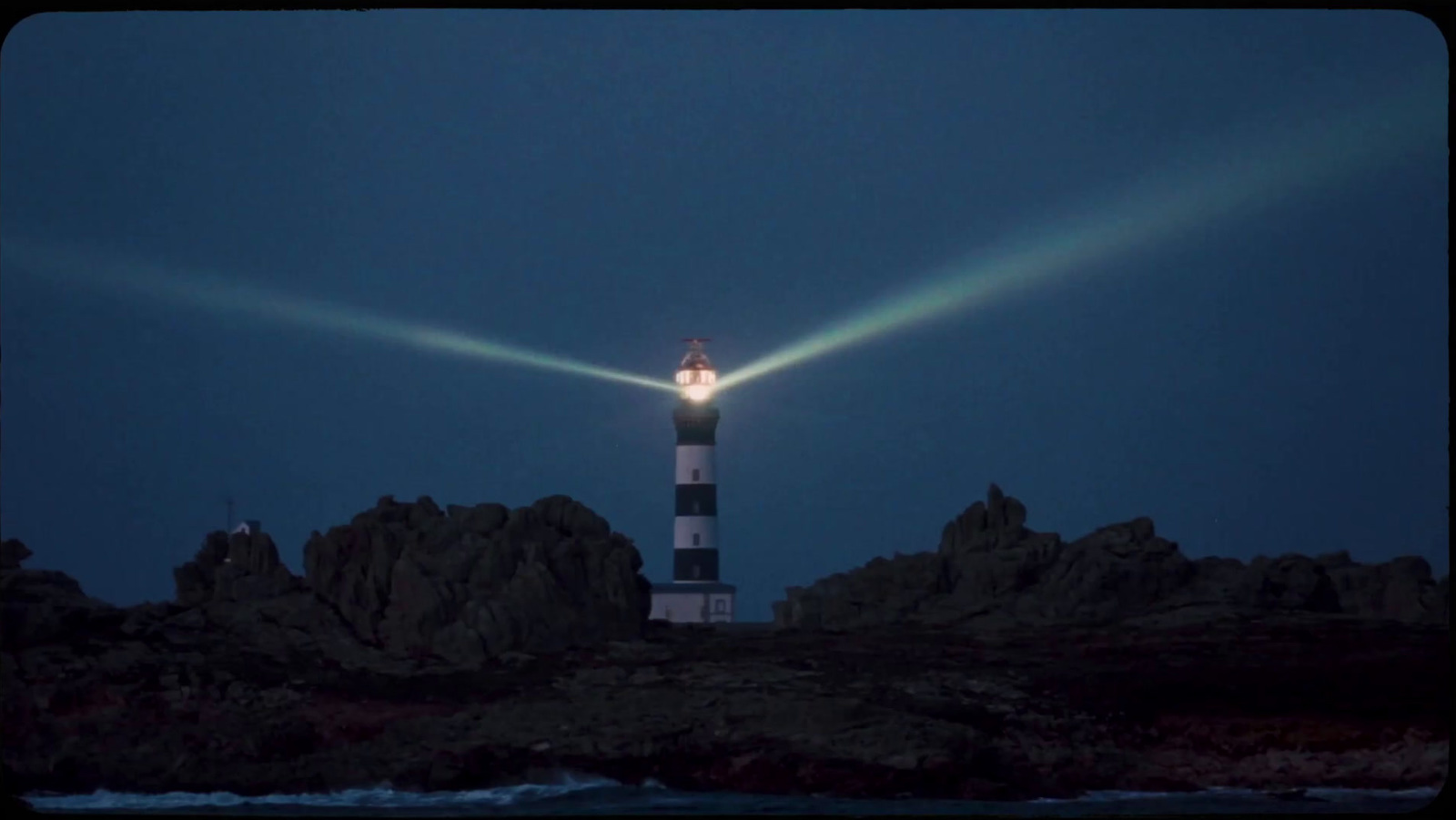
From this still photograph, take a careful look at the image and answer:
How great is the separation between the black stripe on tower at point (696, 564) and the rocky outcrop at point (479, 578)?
9530 mm

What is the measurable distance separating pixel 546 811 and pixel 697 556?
15.7 m

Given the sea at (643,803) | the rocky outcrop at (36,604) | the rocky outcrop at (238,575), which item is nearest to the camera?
the sea at (643,803)

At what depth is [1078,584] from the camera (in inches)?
1375

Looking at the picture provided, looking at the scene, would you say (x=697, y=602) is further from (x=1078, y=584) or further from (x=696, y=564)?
(x=1078, y=584)

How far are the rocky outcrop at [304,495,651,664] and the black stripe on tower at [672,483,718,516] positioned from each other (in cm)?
976

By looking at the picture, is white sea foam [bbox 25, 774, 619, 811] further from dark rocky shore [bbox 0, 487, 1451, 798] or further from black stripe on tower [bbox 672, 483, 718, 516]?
black stripe on tower [bbox 672, 483, 718, 516]

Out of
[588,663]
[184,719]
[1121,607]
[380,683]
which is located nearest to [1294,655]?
[1121,607]

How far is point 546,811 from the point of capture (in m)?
28.7

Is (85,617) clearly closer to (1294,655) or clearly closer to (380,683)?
(380,683)

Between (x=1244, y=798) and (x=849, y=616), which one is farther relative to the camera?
(x=849, y=616)

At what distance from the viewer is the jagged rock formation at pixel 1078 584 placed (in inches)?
1374

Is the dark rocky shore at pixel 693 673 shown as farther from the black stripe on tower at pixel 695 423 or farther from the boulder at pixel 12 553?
the black stripe on tower at pixel 695 423

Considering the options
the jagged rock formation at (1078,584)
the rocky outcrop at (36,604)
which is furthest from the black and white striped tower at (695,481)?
the rocky outcrop at (36,604)

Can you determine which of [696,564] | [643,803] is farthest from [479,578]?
[696,564]
